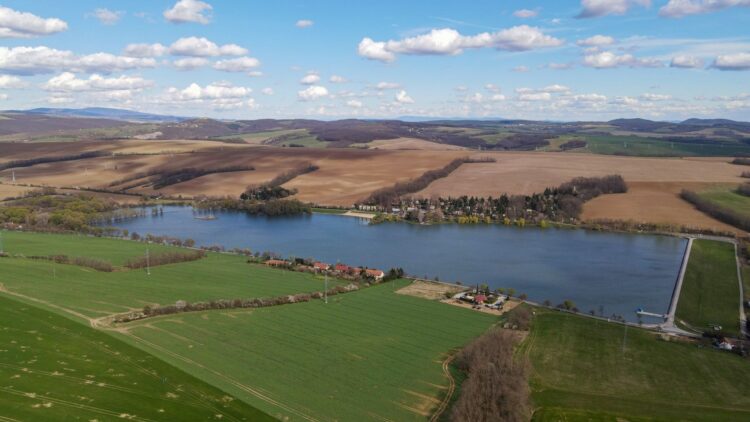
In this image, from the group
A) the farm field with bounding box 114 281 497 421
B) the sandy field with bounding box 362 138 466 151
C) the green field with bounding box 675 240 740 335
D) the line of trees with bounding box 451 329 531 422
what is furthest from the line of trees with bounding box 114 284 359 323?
the sandy field with bounding box 362 138 466 151

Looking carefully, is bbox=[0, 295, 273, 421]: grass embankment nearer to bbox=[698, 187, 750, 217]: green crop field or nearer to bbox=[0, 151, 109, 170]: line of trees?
bbox=[698, 187, 750, 217]: green crop field

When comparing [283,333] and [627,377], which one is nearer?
[627,377]

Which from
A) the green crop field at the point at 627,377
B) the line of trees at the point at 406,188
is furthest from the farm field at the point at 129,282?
the line of trees at the point at 406,188

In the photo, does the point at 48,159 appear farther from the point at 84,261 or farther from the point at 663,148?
the point at 663,148

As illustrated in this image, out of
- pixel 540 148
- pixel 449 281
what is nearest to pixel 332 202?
pixel 449 281

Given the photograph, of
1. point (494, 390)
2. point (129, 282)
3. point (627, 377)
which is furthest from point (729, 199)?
point (129, 282)

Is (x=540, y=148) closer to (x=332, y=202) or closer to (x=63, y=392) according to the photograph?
(x=332, y=202)
